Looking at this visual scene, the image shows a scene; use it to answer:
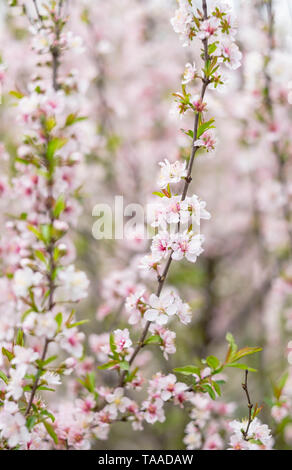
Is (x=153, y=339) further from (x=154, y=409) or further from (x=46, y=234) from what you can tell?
(x=46, y=234)

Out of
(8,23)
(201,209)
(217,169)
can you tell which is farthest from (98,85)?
(201,209)

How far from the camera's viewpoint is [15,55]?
3.56 metres

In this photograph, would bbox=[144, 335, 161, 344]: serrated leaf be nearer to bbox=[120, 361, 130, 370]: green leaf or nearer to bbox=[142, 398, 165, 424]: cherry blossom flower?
bbox=[120, 361, 130, 370]: green leaf

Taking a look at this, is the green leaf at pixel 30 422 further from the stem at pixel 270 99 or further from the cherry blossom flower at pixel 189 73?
the stem at pixel 270 99

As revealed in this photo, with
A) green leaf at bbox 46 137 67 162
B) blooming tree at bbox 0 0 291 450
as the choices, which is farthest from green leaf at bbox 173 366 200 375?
green leaf at bbox 46 137 67 162

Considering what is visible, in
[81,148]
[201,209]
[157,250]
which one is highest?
[81,148]

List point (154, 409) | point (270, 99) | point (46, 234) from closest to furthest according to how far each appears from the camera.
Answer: point (46, 234), point (154, 409), point (270, 99)

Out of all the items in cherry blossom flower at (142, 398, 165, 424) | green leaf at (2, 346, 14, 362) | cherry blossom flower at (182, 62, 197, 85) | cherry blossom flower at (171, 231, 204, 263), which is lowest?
cherry blossom flower at (142, 398, 165, 424)

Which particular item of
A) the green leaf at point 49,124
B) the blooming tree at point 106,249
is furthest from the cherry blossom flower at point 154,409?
the green leaf at point 49,124

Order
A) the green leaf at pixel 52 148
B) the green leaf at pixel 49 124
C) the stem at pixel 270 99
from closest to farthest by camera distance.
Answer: the green leaf at pixel 52 148 < the green leaf at pixel 49 124 < the stem at pixel 270 99

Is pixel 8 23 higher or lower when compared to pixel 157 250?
higher

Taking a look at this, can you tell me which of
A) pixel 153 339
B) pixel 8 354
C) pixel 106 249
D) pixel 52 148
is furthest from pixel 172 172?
pixel 106 249
